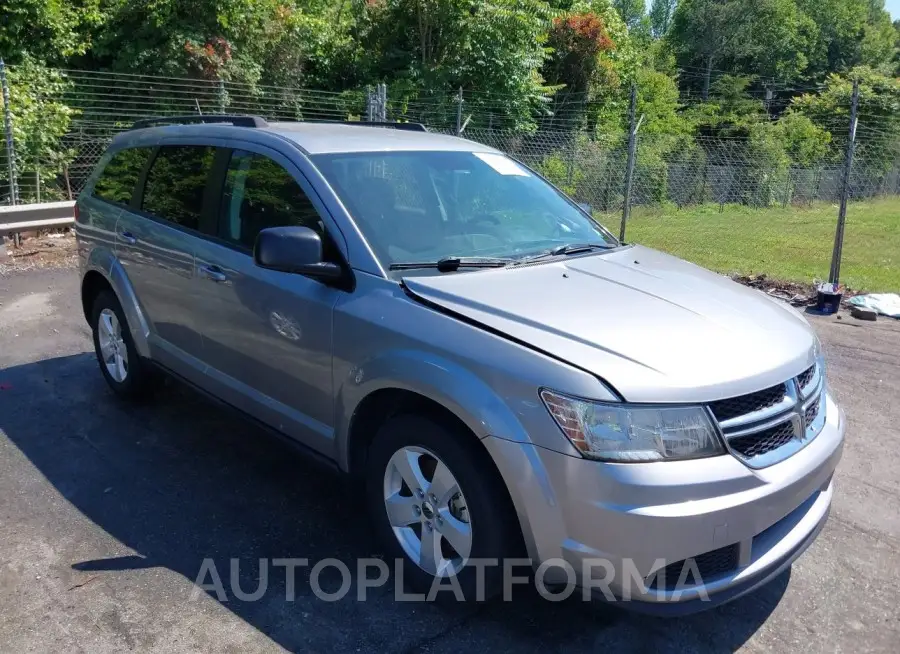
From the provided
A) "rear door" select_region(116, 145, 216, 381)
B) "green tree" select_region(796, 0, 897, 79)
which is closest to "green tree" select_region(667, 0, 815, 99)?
"green tree" select_region(796, 0, 897, 79)

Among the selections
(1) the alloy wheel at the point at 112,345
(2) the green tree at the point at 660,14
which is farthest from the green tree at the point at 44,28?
(2) the green tree at the point at 660,14

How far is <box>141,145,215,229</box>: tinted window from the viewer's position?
4262mm

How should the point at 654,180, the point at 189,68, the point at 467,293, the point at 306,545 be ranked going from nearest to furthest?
the point at 467,293 → the point at 306,545 → the point at 189,68 → the point at 654,180

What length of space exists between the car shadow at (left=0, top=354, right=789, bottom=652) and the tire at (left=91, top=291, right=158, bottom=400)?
139mm

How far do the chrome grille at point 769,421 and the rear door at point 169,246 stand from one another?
2.81 metres

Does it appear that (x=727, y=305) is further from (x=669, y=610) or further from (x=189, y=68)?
(x=189, y=68)

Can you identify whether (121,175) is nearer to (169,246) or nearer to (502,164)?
(169,246)

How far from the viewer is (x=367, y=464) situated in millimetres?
3275

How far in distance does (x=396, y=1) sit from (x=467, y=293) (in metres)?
17.5

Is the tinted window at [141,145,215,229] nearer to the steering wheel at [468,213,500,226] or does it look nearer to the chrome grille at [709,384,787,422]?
the steering wheel at [468,213,500,226]

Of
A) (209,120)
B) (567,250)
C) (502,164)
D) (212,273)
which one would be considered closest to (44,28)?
(209,120)

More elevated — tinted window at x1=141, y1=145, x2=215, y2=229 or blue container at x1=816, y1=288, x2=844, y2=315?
tinted window at x1=141, y1=145, x2=215, y2=229

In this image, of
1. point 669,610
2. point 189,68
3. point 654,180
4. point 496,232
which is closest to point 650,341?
point 669,610

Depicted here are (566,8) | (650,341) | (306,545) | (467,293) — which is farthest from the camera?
(566,8)
